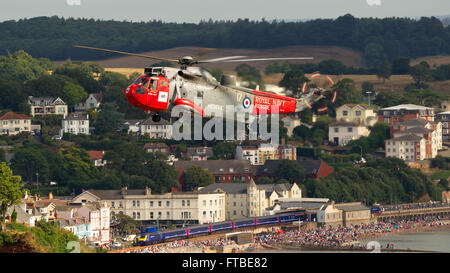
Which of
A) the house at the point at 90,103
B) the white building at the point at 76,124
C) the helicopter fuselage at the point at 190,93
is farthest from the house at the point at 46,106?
the helicopter fuselage at the point at 190,93

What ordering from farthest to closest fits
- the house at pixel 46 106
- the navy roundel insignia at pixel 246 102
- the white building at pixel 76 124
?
the house at pixel 46 106 → the white building at pixel 76 124 → the navy roundel insignia at pixel 246 102

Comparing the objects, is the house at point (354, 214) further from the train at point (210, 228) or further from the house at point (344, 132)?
the house at point (344, 132)

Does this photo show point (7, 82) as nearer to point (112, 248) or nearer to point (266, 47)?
point (266, 47)

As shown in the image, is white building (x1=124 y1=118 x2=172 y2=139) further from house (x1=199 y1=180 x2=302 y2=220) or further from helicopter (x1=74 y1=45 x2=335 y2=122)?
helicopter (x1=74 y1=45 x2=335 y2=122)

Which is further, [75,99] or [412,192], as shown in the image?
[75,99]
